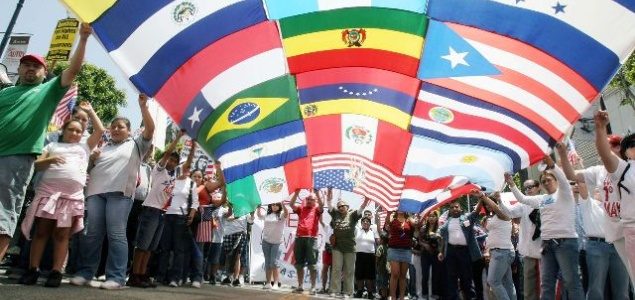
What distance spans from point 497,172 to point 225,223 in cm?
586

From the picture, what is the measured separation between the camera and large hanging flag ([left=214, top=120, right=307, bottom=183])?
7.48m

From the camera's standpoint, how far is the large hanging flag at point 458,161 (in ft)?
25.4

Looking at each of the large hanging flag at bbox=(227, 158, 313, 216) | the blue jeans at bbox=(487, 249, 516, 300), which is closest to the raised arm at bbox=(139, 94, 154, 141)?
the large hanging flag at bbox=(227, 158, 313, 216)

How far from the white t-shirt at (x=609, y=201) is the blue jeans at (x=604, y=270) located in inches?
47.4

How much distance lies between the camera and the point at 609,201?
14.1ft

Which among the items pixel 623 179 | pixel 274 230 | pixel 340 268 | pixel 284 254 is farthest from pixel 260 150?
pixel 284 254

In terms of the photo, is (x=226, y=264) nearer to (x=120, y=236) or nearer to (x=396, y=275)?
(x=396, y=275)

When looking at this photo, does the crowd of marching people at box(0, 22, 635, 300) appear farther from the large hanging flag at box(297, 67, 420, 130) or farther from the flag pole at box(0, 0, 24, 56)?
the flag pole at box(0, 0, 24, 56)

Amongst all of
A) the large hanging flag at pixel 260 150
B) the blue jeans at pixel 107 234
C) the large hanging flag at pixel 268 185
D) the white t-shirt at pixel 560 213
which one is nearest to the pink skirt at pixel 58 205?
the blue jeans at pixel 107 234

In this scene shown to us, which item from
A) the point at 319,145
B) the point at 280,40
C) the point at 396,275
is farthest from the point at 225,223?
the point at 280,40

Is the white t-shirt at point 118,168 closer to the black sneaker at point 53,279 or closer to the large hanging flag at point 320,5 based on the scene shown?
the black sneaker at point 53,279

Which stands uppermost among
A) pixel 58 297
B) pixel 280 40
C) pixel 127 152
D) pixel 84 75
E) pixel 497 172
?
pixel 84 75

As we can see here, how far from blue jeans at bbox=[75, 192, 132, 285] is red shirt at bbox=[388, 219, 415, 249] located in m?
5.32

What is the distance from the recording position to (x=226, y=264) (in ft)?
35.6
